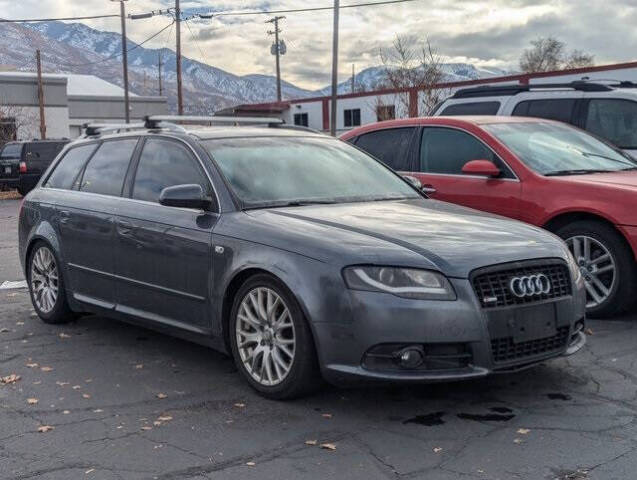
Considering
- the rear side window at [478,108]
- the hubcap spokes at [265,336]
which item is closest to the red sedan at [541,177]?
the rear side window at [478,108]

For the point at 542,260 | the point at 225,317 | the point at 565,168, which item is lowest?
the point at 225,317

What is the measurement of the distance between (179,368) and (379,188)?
1.86m

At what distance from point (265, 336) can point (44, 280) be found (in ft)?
9.85

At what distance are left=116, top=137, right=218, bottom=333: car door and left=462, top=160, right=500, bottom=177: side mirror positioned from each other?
105 inches

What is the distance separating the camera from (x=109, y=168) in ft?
21.2

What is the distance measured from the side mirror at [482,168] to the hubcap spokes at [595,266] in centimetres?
90

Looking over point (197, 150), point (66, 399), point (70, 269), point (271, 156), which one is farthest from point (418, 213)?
point (70, 269)

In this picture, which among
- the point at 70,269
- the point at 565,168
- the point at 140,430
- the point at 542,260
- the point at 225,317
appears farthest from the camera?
the point at 565,168

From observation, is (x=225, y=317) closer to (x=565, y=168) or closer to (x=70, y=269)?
(x=70, y=269)

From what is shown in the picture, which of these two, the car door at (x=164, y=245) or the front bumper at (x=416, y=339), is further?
the car door at (x=164, y=245)

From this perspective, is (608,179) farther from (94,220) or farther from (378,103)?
(378,103)

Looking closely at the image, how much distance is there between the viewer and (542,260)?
4.64 meters

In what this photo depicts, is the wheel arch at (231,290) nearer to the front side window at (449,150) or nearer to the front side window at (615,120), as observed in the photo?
the front side window at (449,150)

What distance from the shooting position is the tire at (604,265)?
21.2 ft
